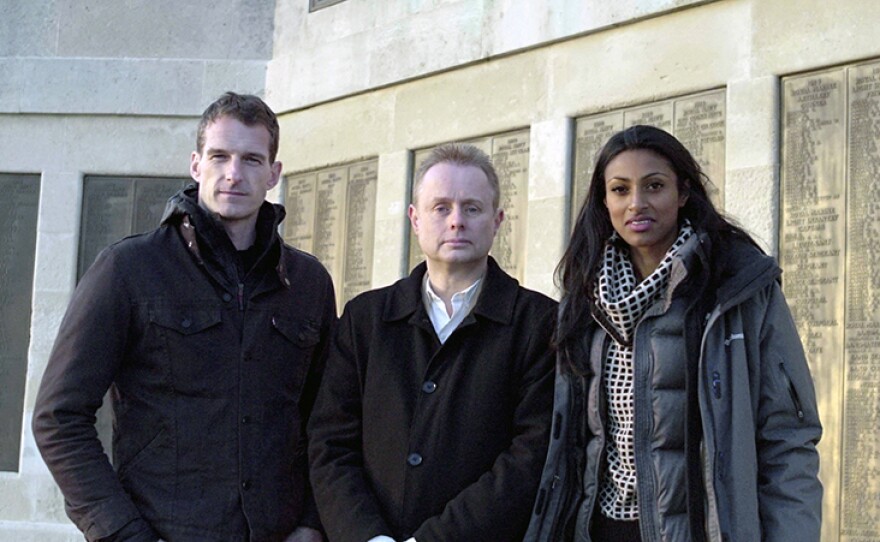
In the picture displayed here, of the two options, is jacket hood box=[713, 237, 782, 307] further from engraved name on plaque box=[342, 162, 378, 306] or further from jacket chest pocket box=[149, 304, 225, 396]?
engraved name on plaque box=[342, 162, 378, 306]

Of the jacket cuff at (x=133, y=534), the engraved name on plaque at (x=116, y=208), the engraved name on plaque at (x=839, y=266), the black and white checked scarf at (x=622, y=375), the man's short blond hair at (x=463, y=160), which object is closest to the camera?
the black and white checked scarf at (x=622, y=375)

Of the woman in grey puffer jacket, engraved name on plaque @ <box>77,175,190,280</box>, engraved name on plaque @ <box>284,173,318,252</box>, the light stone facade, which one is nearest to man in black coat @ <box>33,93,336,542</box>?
the woman in grey puffer jacket

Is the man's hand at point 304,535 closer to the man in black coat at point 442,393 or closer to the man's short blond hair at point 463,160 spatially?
the man in black coat at point 442,393

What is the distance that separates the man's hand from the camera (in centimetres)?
407

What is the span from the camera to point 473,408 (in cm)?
394

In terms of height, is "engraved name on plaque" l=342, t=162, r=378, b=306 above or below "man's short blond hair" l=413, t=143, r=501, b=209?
above

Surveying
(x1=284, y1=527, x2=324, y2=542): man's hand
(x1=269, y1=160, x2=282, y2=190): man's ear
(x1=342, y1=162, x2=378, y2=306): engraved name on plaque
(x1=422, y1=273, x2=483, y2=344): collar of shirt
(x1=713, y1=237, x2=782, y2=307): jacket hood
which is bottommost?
(x1=284, y1=527, x2=324, y2=542): man's hand

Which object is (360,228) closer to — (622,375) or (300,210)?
(300,210)

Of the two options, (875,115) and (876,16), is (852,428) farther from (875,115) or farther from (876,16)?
(876,16)

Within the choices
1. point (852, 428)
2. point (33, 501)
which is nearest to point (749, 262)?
point (852, 428)

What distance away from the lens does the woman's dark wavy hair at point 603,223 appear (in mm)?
3900

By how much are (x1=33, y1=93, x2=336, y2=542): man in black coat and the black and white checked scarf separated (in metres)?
1.00

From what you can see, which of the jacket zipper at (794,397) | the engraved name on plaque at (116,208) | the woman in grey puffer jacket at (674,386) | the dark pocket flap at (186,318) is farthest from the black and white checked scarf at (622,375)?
the engraved name on plaque at (116,208)

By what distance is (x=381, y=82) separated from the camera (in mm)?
9594
